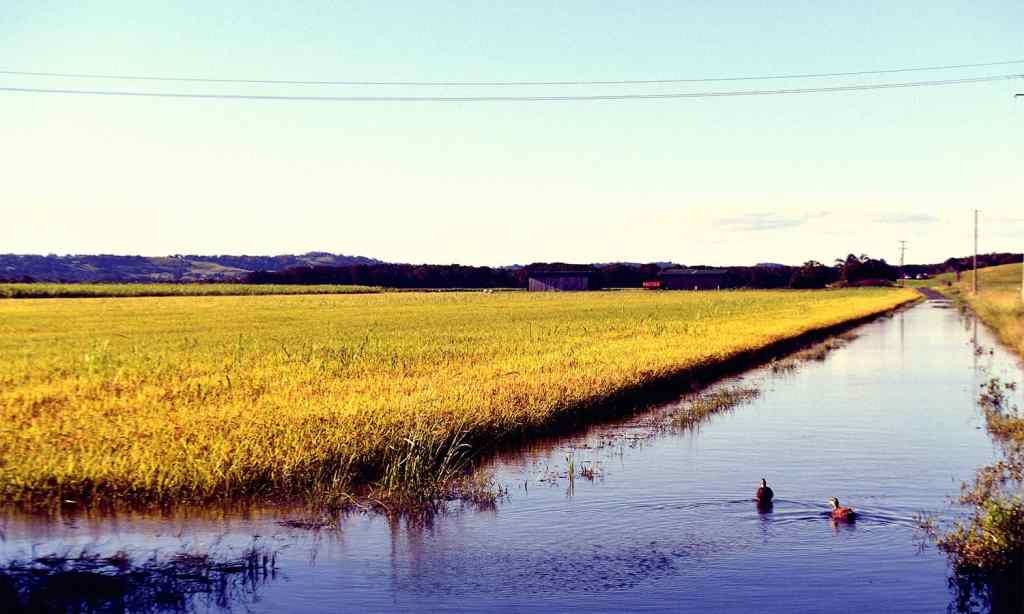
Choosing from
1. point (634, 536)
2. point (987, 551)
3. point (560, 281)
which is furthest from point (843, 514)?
point (560, 281)

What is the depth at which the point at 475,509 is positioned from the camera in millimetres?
12266

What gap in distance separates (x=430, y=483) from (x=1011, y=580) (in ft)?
20.5

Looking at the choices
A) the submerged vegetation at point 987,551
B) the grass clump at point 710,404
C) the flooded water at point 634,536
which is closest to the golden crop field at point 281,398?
the flooded water at point 634,536

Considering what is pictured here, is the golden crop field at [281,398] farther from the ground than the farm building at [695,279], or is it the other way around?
the farm building at [695,279]

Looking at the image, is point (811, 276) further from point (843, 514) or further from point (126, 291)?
point (843, 514)

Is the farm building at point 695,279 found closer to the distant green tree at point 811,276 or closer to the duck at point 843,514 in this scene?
the distant green tree at point 811,276

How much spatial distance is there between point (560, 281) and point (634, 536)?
144m

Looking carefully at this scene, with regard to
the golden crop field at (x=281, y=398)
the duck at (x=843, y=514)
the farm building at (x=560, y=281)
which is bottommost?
the duck at (x=843, y=514)

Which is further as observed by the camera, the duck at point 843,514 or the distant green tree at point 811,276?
the distant green tree at point 811,276

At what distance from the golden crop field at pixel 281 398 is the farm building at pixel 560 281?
11219 cm

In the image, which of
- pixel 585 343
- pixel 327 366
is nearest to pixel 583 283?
pixel 585 343

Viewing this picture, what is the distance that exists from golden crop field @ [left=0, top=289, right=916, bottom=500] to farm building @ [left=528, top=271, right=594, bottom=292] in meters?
112

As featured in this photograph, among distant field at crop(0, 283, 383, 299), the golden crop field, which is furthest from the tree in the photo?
the golden crop field

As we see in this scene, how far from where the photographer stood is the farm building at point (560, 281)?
154250 mm
